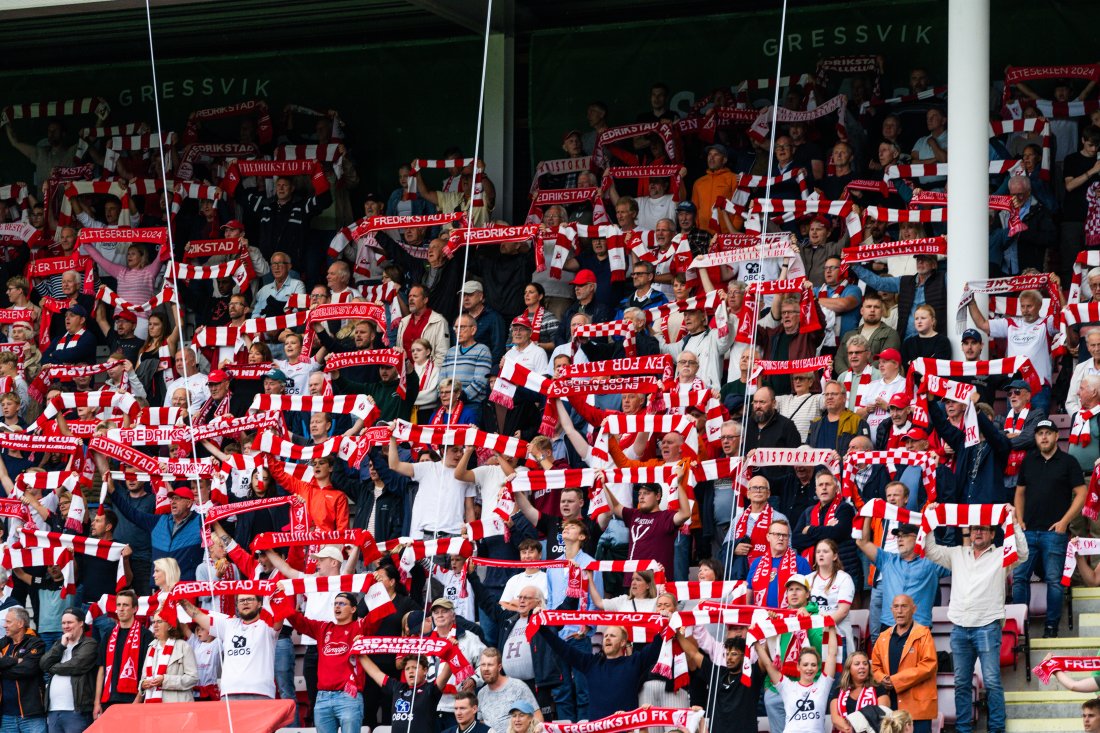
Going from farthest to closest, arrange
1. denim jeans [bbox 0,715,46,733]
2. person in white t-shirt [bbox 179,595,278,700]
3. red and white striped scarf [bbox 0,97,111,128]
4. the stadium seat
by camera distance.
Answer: red and white striped scarf [bbox 0,97,111,128] < denim jeans [bbox 0,715,46,733] < person in white t-shirt [bbox 179,595,278,700] < the stadium seat

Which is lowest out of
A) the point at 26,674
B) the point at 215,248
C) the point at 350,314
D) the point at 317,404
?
the point at 26,674

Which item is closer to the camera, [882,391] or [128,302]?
[882,391]

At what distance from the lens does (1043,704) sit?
13508mm

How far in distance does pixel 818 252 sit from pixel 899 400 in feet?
10.9

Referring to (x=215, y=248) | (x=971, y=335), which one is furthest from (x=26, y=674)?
(x=971, y=335)

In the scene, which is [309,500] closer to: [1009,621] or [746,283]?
[746,283]

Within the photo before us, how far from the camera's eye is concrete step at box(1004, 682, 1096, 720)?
1348 cm

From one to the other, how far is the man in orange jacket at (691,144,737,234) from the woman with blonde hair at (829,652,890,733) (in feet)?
23.7

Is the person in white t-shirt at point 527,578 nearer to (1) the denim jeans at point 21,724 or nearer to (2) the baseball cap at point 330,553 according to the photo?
(2) the baseball cap at point 330,553

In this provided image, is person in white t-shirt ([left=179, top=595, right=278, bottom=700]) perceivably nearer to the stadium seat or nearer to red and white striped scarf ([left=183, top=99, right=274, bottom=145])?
the stadium seat

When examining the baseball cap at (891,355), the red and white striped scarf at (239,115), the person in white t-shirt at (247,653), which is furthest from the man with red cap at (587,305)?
the red and white striped scarf at (239,115)

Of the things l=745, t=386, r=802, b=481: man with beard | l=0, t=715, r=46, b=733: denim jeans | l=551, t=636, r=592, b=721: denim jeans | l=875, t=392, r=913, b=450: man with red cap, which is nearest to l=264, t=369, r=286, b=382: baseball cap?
l=0, t=715, r=46, b=733: denim jeans

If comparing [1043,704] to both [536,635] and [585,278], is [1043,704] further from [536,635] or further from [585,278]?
[585,278]

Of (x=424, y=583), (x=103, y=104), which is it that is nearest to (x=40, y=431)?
(x=424, y=583)
